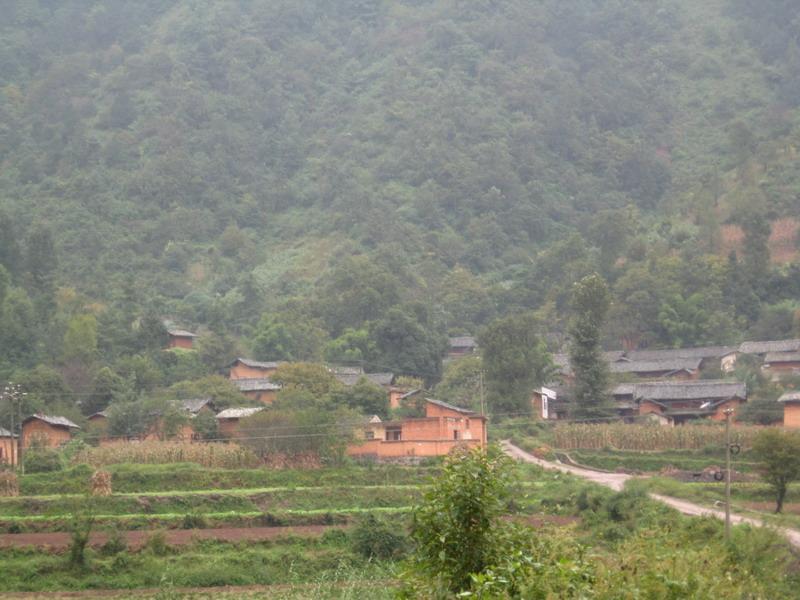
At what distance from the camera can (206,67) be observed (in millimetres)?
132250

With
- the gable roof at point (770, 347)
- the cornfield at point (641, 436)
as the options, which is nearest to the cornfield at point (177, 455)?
the cornfield at point (641, 436)

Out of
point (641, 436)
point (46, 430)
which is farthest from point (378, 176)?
point (46, 430)

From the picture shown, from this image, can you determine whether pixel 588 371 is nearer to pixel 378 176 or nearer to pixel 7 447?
pixel 7 447

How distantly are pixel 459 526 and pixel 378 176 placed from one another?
97312mm

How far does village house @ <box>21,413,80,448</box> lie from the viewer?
48.4 meters

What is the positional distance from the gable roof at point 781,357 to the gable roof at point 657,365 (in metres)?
3.48

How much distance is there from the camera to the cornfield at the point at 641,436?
49656 millimetres

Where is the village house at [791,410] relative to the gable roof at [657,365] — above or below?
below

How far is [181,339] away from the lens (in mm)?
70312

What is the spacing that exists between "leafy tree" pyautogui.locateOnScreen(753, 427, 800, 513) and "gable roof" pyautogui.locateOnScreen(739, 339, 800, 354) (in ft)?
88.4

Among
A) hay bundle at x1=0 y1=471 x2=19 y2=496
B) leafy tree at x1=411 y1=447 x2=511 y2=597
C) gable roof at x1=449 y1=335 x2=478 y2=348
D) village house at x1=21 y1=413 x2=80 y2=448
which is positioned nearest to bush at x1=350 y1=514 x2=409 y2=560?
hay bundle at x1=0 y1=471 x2=19 y2=496

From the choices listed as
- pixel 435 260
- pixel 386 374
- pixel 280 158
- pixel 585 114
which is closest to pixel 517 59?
pixel 585 114

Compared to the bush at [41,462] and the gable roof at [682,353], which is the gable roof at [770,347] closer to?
the gable roof at [682,353]

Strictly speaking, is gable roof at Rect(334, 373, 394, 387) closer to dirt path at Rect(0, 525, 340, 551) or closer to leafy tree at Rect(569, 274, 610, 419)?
leafy tree at Rect(569, 274, 610, 419)
